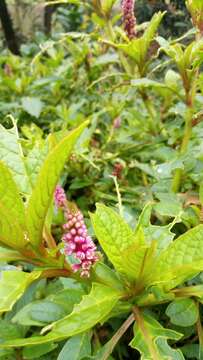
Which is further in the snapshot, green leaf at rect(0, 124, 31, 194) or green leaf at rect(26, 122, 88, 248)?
green leaf at rect(0, 124, 31, 194)

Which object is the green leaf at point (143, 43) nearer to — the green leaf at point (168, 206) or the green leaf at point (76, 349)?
the green leaf at point (168, 206)

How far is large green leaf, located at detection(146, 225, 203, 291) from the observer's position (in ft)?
2.48

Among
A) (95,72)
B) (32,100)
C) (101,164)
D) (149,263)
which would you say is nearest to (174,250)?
(149,263)

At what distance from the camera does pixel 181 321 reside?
2.74 feet

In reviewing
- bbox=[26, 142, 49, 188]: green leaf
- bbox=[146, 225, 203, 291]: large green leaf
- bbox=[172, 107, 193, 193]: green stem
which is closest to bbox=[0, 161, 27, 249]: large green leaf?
bbox=[26, 142, 49, 188]: green leaf

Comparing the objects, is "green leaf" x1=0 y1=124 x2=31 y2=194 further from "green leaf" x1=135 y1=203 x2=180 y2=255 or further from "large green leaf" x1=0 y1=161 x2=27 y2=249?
"green leaf" x1=135 y1=203 x2=180 y2=255

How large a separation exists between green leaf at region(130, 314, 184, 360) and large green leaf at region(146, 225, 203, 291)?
0.24 ft

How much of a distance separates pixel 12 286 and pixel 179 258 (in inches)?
10.2

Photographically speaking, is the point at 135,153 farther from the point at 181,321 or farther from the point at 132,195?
the point at 181,321

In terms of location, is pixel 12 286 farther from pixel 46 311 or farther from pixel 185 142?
pixel 185 142

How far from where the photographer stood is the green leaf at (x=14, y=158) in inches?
32.5

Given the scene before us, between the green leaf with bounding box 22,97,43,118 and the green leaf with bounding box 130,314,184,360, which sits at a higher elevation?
the green leaf with bounding box 130,314,184,360

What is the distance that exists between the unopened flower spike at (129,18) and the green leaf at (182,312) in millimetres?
807

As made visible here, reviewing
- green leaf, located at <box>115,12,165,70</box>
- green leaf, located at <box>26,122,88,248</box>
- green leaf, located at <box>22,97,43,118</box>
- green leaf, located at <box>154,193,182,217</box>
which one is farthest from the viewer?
green leaf, located at <box>22,97,43,118</box>
